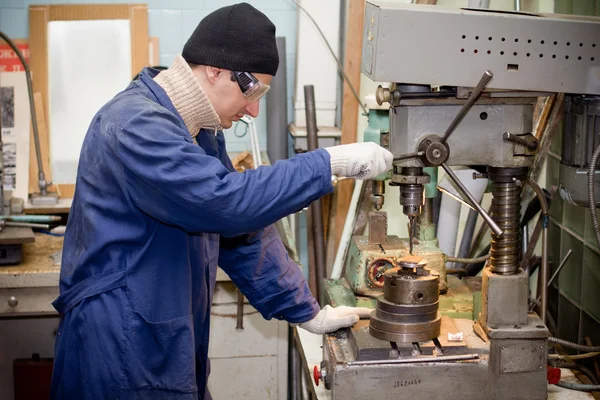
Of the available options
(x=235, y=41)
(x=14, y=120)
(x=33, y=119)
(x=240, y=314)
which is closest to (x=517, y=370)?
(x=235, y=41)

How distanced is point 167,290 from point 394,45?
701mm

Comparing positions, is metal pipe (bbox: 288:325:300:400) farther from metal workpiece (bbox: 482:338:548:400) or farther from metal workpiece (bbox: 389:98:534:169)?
metal workpiece (bbox: 389:98:534:169)

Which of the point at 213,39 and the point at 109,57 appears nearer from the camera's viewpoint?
the point at 213,39

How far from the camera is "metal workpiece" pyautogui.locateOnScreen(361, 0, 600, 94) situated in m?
1.68

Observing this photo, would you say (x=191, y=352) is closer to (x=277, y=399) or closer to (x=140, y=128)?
(x=140, y=128)

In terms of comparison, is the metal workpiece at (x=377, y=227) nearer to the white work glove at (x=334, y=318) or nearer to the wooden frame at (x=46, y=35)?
the white work glove at (x=334, y=318)

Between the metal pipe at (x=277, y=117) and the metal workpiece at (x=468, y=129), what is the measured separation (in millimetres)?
1810

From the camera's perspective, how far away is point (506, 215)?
6.06ft

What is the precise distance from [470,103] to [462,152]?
152 millimetres

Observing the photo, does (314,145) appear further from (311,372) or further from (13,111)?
(311,372)

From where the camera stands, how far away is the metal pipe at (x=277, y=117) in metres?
3.57

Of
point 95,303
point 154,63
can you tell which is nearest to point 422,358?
point 95,303

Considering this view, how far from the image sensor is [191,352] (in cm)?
185

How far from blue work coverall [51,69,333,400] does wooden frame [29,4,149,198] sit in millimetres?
1687
